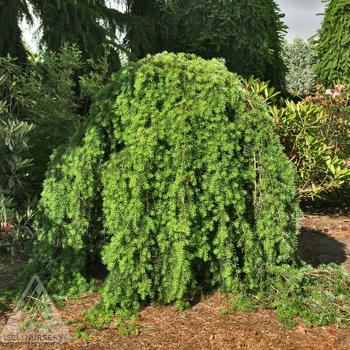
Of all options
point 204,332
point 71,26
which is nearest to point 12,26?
point 71,26

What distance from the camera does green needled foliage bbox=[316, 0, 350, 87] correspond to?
32.4ft

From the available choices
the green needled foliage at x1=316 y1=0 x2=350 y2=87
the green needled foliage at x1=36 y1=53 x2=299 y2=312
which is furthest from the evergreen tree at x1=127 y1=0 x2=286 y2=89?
the green needled foliage at x1=36 y1=53 x2=299 y2=312

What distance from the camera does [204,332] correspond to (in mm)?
3527

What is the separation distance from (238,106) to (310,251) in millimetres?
2296

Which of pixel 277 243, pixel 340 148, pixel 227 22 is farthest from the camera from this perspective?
pixel 227 22

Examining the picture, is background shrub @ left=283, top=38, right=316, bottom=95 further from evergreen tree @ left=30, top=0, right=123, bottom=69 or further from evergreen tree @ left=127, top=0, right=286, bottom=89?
evergreen tree @ left=30, top=0, right=123, bottom=69

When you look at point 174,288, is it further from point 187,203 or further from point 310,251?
point 310,251

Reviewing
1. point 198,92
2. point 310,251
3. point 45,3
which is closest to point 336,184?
point 310,251

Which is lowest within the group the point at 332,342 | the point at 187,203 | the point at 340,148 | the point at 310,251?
the point at 332,342

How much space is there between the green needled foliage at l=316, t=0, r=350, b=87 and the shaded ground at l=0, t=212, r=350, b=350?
22.7 ft

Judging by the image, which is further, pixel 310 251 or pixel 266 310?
pixel 310 251

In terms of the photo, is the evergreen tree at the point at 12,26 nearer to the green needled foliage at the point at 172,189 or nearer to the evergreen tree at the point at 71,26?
the evergreen tree at the point at 71,26

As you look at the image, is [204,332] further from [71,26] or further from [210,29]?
[210,29]

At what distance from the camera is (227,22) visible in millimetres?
8930
